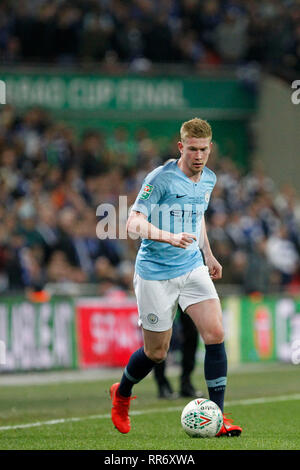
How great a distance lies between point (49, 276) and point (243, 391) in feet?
15.4

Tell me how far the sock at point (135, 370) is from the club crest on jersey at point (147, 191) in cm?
129

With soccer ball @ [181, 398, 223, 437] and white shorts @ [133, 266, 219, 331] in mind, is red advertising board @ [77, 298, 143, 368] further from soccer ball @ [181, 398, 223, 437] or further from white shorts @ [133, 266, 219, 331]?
soccer ball @ [181, 398, 223, 437]

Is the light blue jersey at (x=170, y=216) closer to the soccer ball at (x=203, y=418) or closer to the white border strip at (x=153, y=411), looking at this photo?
the soccer ball at (x=203, y=418)

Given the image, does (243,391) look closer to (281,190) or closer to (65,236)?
(65,236)

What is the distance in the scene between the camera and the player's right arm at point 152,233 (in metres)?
7.05

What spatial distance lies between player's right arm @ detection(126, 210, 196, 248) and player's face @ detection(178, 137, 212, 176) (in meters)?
0.59

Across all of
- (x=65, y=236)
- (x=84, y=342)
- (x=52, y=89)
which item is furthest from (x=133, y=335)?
(x=52, y=89)

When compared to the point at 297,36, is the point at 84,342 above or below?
below

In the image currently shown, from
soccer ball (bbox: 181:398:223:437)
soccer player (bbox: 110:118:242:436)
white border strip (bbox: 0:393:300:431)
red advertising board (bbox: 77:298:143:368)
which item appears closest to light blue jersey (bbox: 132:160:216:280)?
soccer player (bbox: 110:118:242:436)

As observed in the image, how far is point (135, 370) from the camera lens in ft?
26.5

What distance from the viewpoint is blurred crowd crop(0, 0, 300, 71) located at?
21.5 metres

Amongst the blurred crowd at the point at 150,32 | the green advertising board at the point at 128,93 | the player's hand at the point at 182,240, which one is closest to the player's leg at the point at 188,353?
the player's hand at the point at 182,240

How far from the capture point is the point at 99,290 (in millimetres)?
16406

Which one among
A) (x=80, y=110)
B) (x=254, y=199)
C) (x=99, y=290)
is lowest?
(x=99, y=290)
